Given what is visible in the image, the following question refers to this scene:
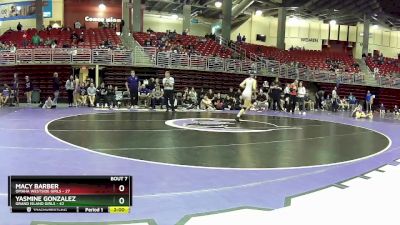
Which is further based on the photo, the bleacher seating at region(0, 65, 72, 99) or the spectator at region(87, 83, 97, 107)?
the bleacher seating at region(0, 65, 72, 99)

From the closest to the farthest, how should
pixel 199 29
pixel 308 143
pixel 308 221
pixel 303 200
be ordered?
pixel 308 221 → pixel 303 200 → pixel 308 143 → pixel 199 29

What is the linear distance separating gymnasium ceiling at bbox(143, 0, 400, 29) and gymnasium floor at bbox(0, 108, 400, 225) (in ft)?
94.0

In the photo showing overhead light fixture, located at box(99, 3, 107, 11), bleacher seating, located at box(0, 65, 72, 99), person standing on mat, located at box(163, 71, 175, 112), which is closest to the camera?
person standing on mat, located at box(163, 71, 175, 112)

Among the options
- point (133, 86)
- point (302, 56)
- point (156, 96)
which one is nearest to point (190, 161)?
point (133, 86)

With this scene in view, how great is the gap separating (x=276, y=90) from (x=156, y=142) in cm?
1412

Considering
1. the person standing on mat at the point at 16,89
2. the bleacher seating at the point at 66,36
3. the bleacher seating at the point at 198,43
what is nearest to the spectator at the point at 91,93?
the person standing on mat at the point at 16,89

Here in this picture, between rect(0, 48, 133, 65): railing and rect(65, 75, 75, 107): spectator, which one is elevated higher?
rect(0, 48, 133, 65): railing

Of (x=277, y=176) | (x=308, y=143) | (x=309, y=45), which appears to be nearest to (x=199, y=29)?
(x=309, y=45)

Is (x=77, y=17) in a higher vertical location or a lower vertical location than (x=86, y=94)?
higher

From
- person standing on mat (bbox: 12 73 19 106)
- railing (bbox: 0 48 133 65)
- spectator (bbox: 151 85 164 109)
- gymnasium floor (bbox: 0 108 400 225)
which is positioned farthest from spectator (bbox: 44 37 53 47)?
gymnasium floor (bbox: 0 108 400 225)

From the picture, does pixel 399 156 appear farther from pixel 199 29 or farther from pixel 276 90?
pixel 199 29

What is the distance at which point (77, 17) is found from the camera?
34125 millimetres

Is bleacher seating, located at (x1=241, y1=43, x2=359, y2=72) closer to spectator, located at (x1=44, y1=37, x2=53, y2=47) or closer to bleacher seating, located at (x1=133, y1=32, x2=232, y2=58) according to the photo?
bleacher seating, located at (x1=133, y1=32, x2=232, y2=58)
